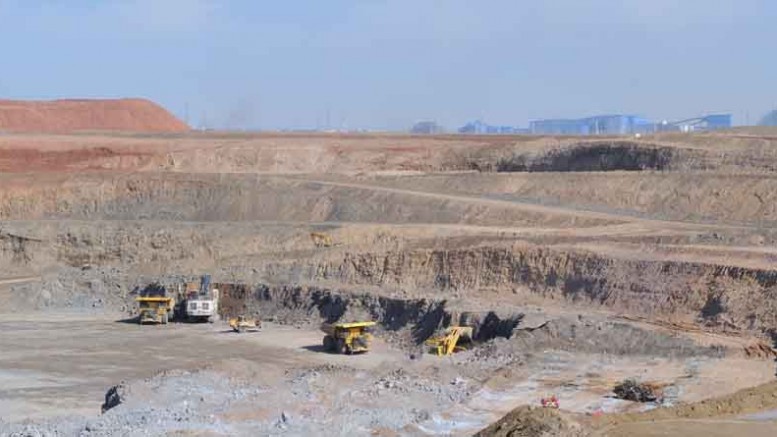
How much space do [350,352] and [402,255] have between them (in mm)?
7862

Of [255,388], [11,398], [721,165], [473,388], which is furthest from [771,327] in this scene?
[721,165]

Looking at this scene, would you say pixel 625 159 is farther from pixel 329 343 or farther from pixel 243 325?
pixel 329 343

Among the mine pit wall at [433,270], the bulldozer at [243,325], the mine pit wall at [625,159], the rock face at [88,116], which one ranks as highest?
the rock face at [88,116]

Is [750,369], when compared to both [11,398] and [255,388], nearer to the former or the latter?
[255,388]

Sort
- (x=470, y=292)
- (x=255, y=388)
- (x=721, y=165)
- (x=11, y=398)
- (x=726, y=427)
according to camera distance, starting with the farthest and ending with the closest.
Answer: (x=721, y=165) → (x=470, y=292) → (x=11, y=398) → (x=255, y=388) → (x=726, y=427)

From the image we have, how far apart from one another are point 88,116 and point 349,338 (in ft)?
283

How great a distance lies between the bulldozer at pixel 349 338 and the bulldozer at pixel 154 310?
28.5 feet

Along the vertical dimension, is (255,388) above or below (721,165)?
below

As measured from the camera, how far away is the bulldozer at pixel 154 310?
4591 cm

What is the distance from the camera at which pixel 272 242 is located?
174ft

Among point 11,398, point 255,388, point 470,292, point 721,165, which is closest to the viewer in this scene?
point 255,388

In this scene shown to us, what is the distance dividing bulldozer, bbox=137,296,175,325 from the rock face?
68108 mm

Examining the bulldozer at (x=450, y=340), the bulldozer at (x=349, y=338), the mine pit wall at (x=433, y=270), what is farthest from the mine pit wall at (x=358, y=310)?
the bulldozer at (x=349, y=338)

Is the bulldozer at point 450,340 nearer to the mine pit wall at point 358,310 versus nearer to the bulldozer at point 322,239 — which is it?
the mine pit wall at point 358,310
